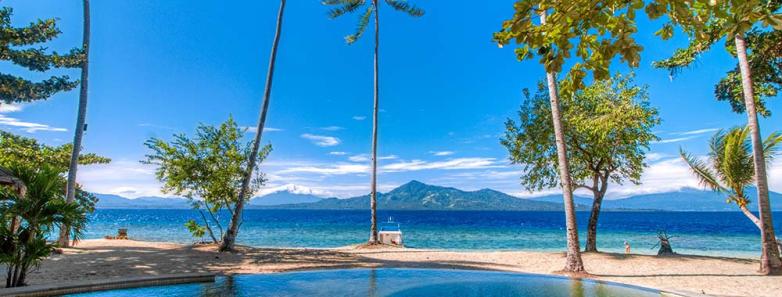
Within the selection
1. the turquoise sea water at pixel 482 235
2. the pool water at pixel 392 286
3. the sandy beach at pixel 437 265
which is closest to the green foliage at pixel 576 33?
the pool water at pixel 392 286

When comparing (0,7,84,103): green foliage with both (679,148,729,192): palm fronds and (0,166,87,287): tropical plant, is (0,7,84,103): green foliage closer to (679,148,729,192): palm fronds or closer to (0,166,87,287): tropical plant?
(0,166,87,287): tropical plant

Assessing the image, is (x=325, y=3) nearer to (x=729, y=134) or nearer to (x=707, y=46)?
(x=707, y=46)

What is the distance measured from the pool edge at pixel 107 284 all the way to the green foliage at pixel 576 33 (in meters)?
10.7

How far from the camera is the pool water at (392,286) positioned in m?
9.98

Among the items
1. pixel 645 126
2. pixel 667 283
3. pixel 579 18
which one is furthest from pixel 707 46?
pixel 579 18

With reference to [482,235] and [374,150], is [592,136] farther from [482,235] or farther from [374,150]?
[482,235]

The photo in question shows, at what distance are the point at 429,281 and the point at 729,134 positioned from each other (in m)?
11.0

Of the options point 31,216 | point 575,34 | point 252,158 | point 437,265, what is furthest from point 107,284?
point 575,34

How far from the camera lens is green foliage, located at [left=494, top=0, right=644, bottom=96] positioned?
2.40 m

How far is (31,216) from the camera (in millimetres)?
8484

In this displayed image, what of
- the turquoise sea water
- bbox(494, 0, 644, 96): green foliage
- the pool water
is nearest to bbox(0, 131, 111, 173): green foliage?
the pool water

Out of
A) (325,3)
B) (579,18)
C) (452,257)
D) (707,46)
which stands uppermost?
(325,3)

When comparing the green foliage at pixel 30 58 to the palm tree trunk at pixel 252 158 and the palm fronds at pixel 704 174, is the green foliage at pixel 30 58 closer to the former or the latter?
the palm tree trunk at pixel 252 158

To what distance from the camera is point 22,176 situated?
8.73 metres
